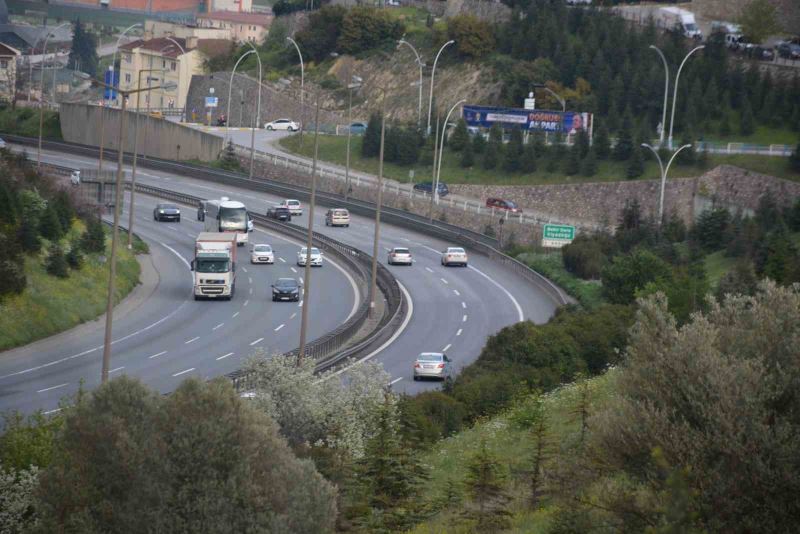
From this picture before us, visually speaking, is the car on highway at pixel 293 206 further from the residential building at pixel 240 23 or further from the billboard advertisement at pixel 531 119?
the residential building at pixel 240 23

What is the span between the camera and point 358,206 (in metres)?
82.2

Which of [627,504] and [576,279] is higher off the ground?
[627,504]

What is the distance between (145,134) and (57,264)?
50.8m

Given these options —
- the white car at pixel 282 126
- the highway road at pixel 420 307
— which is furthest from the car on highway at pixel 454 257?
the white car at pixel 282 126

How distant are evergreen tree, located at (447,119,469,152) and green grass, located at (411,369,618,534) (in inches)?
2486

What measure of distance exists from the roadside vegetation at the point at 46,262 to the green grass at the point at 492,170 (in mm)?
31909

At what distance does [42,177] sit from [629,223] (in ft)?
106

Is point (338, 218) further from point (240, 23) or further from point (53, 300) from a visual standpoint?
point (240, 23)

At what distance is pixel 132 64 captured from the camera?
132 metres

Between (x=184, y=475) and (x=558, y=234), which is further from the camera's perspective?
(x=558, y=234)

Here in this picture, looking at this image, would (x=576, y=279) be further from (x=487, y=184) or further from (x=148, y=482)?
(x=148, y=482)

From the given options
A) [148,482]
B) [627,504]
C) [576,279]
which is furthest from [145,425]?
[576,279]

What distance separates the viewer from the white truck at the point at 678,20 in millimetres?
108500

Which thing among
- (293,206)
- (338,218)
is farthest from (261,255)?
(293,206)
